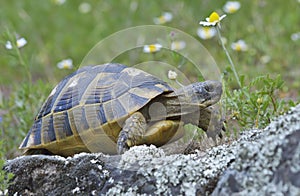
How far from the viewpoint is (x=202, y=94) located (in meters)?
3.14

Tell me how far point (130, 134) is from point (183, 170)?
0.57 meters

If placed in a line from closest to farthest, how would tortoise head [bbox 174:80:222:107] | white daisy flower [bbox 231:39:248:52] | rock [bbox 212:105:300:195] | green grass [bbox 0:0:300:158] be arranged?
rock [bbox 212:105:300:195]
tortoise head [bbox 174:80:222:107]
white daisy flower [bbox 231:39:248:52]
green grass [bbox 0:0:300:158]

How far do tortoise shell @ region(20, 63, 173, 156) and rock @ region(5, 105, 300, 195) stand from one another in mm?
432

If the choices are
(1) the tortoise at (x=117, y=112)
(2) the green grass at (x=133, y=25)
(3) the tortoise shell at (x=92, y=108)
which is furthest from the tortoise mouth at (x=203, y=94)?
(2) the green grass at (x=133, y=25)

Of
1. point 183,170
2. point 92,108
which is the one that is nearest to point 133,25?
point 92,108

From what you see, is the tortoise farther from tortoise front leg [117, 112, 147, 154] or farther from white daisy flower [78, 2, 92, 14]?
white daisy flower [78, 2, 92, 14]

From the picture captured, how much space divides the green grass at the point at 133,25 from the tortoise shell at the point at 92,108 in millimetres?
1892

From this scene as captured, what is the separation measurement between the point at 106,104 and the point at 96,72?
32 centimetres

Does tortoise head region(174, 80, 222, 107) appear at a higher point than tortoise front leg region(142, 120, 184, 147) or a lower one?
higher

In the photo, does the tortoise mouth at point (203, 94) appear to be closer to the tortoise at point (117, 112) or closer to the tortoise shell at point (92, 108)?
the tortoise at point (117, 112)

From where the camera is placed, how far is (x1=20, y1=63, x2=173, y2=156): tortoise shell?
307cm

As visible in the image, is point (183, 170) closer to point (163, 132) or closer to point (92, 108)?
point (163, 132)

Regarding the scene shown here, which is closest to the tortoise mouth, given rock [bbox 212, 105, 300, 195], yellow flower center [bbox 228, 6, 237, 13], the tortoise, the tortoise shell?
the tortoise

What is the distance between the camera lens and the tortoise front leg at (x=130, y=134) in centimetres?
289
